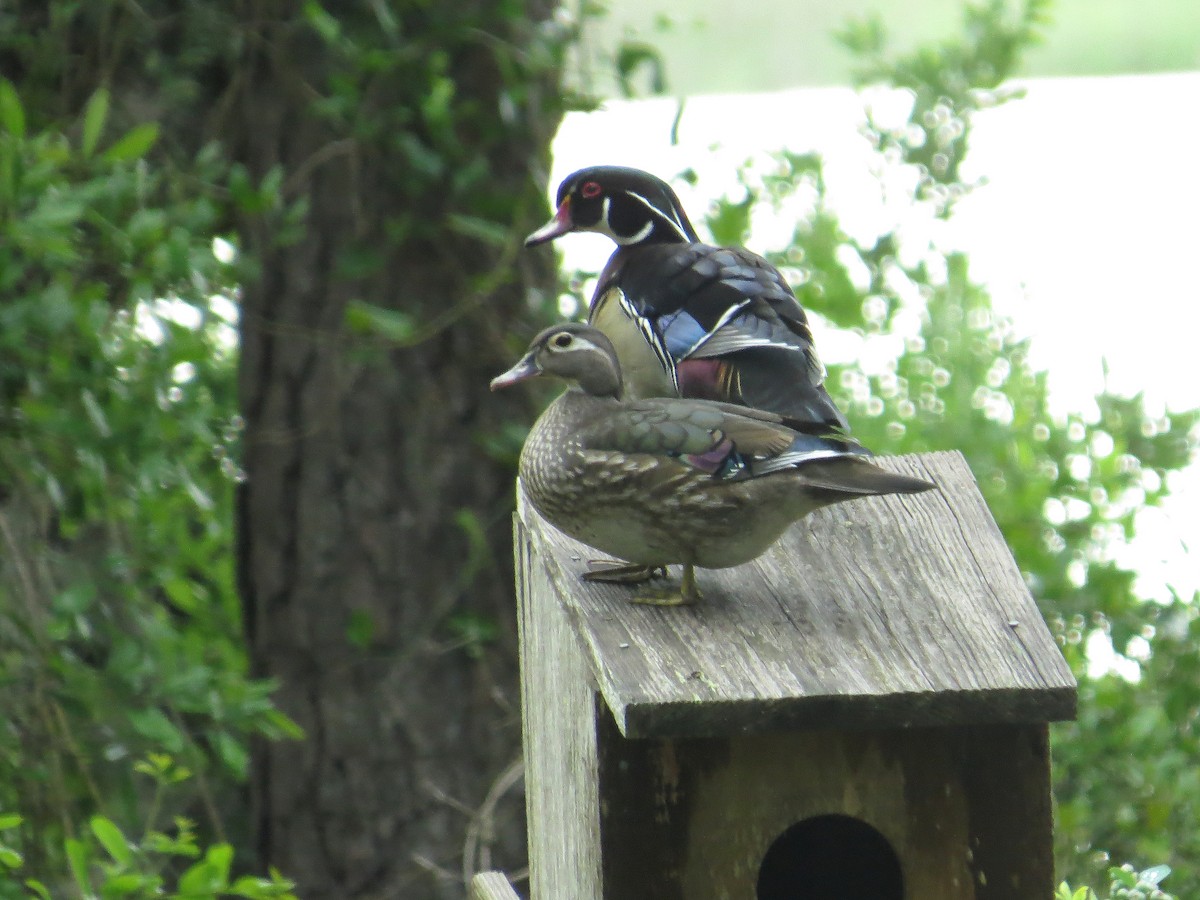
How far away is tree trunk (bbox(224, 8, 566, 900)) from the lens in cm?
344

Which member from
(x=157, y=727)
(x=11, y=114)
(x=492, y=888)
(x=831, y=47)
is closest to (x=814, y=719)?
(x=492, y=888)

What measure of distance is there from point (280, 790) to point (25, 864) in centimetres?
69

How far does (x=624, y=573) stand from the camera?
1.90 metres

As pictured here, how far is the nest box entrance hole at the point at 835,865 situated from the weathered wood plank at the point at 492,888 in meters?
0.36

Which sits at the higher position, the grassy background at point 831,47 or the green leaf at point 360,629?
the grassy background at point 831,47

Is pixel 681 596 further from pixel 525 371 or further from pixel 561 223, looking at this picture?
pixel 561 223

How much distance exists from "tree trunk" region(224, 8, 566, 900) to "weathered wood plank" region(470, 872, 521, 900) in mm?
959

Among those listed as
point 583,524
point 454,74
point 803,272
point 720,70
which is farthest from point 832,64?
point 583,524

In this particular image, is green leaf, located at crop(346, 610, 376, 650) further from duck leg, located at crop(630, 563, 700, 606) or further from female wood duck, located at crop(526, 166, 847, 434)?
duck leg, located at crop(630, 563, 700, 606)

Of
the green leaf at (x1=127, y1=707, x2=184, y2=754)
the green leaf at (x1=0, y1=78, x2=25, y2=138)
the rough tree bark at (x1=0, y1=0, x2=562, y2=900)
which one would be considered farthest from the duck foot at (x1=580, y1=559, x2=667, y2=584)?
the rough tree bark at (x1=0, y1=0, x2=562, y2=900)

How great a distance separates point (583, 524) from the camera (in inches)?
70.8

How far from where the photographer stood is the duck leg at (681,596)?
5.86ft

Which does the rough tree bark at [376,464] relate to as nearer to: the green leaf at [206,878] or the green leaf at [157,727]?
the green leaf at [157,727]

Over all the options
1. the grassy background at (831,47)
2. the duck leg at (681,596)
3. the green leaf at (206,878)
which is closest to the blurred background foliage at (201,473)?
the green leaf at (206,878)
